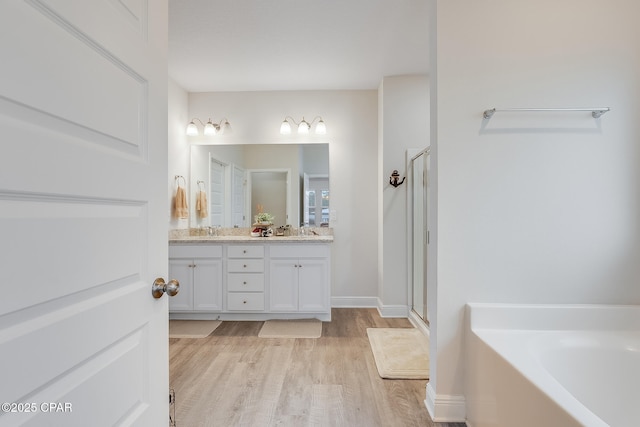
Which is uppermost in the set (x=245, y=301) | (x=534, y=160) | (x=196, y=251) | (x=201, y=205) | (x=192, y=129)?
(x=192, y=129)

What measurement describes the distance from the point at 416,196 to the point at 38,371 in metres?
3.19

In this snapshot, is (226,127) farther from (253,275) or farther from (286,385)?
(286,385)

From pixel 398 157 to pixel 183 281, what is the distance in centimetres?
259

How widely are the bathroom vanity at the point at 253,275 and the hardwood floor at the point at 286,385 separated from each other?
1.22 ft

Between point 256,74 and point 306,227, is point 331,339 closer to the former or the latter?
point 306,227

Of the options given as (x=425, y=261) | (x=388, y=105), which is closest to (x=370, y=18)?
(x=388, y=105)

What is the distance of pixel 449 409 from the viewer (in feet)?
5.73

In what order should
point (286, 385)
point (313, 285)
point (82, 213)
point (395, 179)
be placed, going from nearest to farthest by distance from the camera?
point (82, 213)
point (286, 385)
point (313, 285)
point (395, 179)

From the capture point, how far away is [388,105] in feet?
11.3

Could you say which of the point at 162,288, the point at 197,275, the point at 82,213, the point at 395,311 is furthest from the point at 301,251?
the point at 82,213

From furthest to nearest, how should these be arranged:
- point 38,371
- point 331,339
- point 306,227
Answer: point 306,227
point 331,339
point 38,371

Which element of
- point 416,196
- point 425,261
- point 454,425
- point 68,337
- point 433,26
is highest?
point 433,26

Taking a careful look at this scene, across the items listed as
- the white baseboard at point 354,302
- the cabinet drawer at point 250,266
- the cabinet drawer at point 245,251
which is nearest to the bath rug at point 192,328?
the cabinet drawer at point 250,266

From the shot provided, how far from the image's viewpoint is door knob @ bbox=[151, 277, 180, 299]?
0.95m
